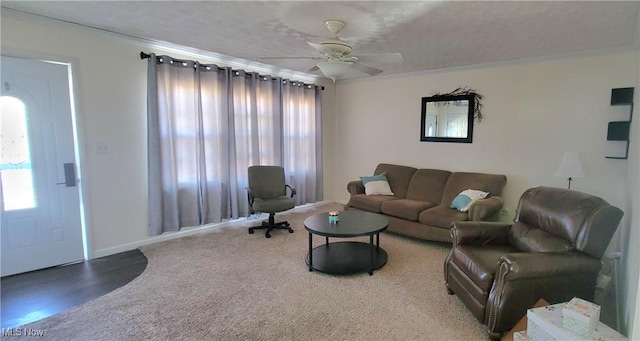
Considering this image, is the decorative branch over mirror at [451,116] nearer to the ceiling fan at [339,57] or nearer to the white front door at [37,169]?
the ceiling fan at [339,57]

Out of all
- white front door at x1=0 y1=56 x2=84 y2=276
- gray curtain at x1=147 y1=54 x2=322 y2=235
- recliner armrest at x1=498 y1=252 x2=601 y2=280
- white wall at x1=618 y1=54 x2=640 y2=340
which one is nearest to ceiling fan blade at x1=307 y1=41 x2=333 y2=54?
recliner armrest at x1=498 y1=252 x2=601 y2=280

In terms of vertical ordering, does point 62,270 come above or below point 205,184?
below

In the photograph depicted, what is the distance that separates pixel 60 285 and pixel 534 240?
13.7 ft

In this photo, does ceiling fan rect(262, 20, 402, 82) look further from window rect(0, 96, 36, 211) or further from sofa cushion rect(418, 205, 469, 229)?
window rect(0, 96, 36, 211)

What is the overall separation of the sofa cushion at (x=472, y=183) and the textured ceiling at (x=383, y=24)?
1.58m

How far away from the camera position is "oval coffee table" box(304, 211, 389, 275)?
3088 mm

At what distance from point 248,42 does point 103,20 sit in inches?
55.2

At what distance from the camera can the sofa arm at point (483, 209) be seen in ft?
11.7

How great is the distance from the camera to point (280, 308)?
8.29ft

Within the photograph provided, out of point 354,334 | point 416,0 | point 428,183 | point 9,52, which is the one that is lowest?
point 354,334

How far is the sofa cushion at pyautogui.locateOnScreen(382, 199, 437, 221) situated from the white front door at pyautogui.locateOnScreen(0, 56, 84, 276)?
3.71m

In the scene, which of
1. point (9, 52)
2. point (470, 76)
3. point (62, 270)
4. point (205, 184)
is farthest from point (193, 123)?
point (470, 76)

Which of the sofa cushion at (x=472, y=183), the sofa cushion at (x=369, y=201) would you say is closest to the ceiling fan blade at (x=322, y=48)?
the sofa cushion at (x=369, y=201)

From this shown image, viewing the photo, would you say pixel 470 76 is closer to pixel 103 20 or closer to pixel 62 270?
pixel 103 20
